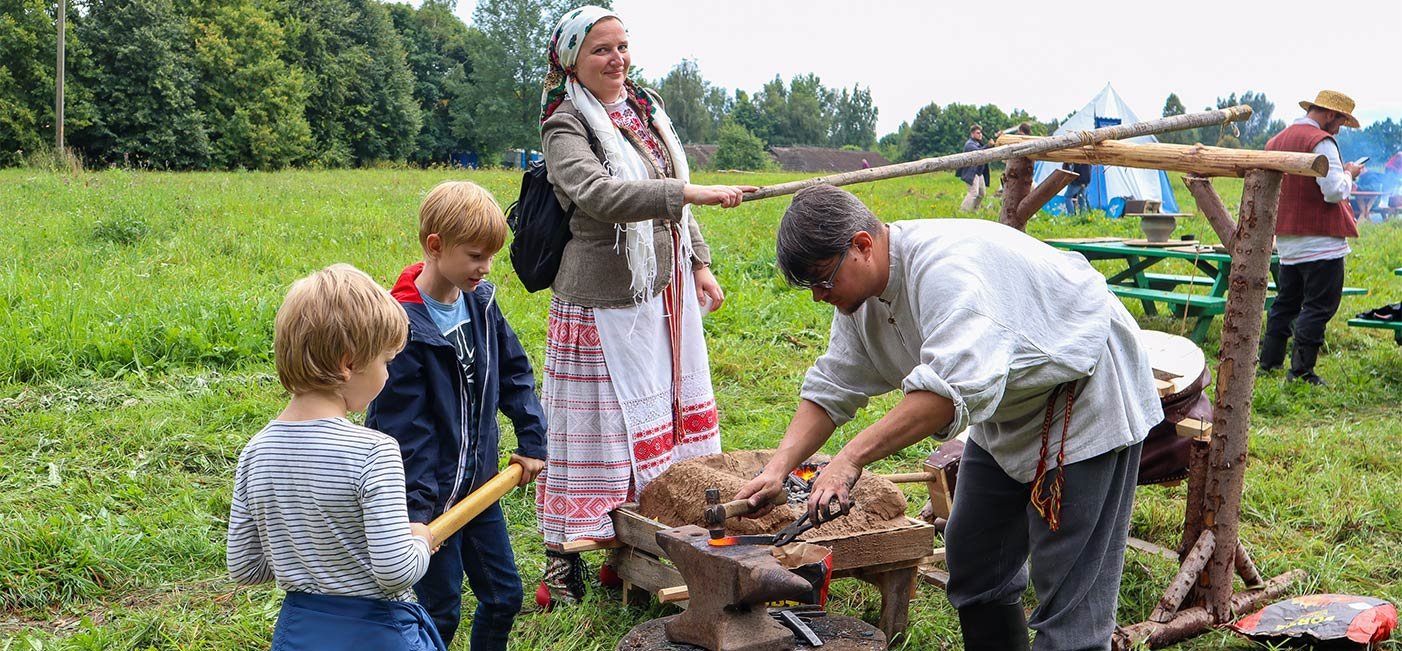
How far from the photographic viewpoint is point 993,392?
2.46 metres

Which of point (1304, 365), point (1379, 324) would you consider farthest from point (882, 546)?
point (1379, 324)

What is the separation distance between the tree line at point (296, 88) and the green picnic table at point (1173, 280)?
15132mm

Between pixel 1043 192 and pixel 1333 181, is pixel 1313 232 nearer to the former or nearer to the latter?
pixel 1333 181

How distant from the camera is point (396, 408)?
2918 millimetres

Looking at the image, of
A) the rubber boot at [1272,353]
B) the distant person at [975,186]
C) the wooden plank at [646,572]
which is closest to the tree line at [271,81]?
the distant person at [975,186]

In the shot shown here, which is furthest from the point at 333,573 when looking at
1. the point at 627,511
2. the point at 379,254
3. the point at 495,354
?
the point at 379,254

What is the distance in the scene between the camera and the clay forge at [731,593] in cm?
259

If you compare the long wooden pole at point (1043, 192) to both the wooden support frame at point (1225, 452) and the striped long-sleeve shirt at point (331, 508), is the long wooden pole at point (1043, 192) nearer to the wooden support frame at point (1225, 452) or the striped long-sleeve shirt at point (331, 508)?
the wooden support frame at point (1225, 452)

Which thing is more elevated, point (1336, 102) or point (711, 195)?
point (1336, 102)

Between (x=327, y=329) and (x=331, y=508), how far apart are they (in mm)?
355

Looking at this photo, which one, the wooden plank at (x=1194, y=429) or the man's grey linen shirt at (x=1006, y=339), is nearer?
the man's grey linen shirt at (x=1006, y=339)

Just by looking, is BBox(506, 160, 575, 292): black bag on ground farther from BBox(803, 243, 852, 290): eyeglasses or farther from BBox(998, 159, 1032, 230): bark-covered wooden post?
BBox(998, 159, 1032, 230): bark-covered wooden post

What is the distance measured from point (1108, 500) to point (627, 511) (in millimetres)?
1737

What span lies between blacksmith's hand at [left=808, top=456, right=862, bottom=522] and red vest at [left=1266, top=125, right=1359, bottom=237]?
5.97 m
